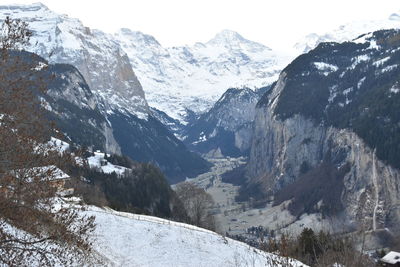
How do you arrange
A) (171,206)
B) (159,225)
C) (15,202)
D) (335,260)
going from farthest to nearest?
(171,206)
(159,225)
(335,260)
(15,202)

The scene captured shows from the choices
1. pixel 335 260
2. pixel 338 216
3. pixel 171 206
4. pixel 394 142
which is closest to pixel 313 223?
pixel 338 216

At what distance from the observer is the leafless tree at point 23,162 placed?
21.1 m

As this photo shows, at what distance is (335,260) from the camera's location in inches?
1192

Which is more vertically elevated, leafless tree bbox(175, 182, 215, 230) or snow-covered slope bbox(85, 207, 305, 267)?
snow-covered slope bbox(85, 207, 305, 267)

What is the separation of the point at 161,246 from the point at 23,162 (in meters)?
32.2

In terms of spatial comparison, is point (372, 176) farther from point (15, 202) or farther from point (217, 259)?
point (15, 202)

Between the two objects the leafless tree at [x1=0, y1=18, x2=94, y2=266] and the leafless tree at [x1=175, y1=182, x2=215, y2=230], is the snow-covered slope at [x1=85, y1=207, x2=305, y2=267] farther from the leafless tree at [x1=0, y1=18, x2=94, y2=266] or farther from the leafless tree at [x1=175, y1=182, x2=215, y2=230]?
the leafless tree at [x1=175, y1=182, x2=215, y2=230]

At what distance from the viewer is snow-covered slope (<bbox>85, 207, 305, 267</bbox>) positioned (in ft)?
158

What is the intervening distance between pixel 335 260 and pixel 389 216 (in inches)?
6068

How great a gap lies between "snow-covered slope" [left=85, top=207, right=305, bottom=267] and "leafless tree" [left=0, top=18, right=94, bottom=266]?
22386 mm

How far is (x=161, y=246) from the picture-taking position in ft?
170

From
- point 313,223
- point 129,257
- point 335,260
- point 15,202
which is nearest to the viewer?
point 15,202

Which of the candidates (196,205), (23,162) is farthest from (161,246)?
(196,205)

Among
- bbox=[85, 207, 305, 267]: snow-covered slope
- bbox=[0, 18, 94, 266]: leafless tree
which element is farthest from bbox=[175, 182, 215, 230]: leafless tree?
bbox=[0, 18, 94, 266]: leafless tree
